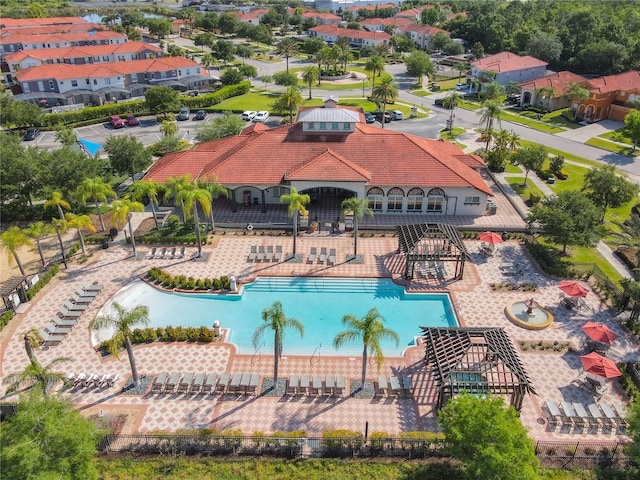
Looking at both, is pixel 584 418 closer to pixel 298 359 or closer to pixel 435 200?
pixel 298 359

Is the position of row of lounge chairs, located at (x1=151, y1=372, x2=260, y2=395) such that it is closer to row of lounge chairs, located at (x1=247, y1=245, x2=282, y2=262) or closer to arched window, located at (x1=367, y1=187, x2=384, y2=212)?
row of lounge chairs, located at (x1=247, y1=245, x2=282, y2=262)

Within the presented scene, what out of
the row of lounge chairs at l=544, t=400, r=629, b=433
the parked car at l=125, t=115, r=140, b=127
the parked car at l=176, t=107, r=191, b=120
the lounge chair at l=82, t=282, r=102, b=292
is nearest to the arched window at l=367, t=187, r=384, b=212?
the lounge chair at l=82, t=282, r=102, b=292

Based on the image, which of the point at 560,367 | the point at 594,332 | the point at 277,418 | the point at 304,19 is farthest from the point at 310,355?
the point at 304,19

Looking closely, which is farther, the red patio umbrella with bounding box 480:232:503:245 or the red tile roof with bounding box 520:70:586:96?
the red tile roof with bounding box 520:70:586:96

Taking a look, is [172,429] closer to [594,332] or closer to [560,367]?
[560,367]

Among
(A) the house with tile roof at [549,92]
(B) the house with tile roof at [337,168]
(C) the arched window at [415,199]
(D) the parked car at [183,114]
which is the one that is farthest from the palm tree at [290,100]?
(A) the house with tile roof at [549,92]
